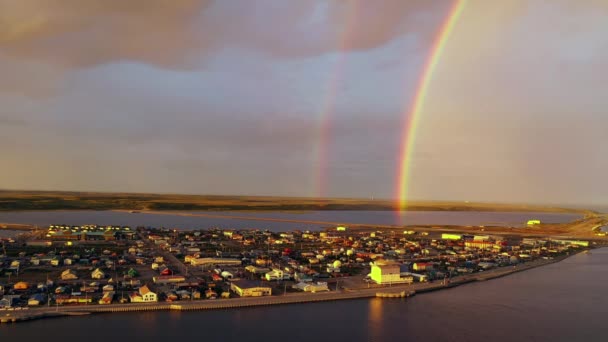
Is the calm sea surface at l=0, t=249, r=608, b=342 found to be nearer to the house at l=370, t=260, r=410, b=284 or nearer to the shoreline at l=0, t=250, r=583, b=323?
the shoreline at l=0, t=250, r=583, b=323

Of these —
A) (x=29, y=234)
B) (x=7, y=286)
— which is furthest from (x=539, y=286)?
(x=29, y=234)

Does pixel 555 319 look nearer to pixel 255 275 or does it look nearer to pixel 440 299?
pixel 440 299

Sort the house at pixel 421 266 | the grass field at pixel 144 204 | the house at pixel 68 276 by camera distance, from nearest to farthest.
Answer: the house at pixel 68 276, the house at pixel 421 266, the grass field at pixel 144 204

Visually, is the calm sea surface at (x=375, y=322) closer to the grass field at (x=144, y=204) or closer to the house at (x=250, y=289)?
the house at (x=250, y=289)

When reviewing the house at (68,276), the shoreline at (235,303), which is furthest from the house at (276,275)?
the house at (68,276)

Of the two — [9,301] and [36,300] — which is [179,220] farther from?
[9,301]

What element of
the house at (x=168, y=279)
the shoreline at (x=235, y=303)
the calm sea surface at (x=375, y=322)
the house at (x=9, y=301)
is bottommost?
the calm sea surface at (x=375, y=322)
